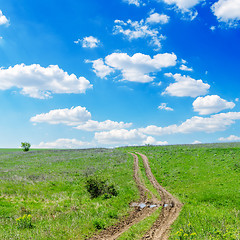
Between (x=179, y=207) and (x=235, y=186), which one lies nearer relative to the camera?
(x=179, y=207)

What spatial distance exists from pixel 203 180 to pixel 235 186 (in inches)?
194

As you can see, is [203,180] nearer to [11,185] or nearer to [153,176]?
[153,176]

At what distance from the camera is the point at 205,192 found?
2306 centimetres

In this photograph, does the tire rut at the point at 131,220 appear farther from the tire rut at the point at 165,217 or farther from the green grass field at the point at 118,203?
the tire rut at the point at 165,217

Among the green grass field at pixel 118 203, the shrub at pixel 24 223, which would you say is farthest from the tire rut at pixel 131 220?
the shrub at pixel 24 223

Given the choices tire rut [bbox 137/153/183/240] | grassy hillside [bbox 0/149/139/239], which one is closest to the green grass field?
grassy hillside [bbox 0/149/139/239]

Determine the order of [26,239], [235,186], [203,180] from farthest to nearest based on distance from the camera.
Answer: [203,180]
[235,186]
[26,239]

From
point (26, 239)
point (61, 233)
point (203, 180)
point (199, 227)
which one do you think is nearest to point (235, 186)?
point (203, 180)

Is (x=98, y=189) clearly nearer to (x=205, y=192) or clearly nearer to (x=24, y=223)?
(x=24, y=223)

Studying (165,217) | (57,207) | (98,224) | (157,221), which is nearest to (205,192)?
(165,217)

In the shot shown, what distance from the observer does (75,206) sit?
18906 mm

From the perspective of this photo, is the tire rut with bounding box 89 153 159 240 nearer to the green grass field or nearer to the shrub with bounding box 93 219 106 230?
the shrub with bounding box 93 219 106 230

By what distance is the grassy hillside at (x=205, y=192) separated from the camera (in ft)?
41.2

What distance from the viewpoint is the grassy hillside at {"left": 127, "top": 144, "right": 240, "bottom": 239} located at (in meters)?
12.6
